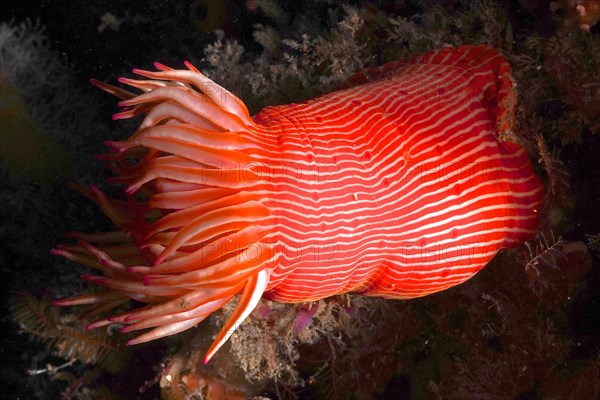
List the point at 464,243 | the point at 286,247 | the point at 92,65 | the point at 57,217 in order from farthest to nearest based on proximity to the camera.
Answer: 1. the point at 92,65
2. the point at 57,217
3. the point at 464,243
4. the point at 286,247

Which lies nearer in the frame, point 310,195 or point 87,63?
point 310,195

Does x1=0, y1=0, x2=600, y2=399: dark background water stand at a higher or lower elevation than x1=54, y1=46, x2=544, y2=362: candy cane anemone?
lower

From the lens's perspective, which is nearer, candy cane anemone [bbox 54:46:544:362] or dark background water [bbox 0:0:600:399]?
candy cane anemone [bbox 54:46:544:362]

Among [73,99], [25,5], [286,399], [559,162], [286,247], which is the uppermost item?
[559,162]

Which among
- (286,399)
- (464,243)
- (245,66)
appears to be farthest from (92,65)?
(464,243)

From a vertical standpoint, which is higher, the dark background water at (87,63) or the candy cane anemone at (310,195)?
the candy cane anemone at (310,195)

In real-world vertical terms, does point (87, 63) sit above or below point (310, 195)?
below

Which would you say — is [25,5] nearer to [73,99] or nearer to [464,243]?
[73,99]

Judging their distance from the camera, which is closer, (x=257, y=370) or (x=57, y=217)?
(x=257, y=370)
